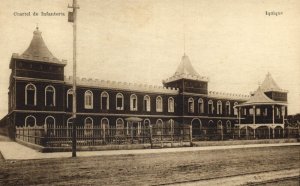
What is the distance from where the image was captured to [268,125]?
82.6 ft

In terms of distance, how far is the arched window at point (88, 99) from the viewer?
81.7 feet

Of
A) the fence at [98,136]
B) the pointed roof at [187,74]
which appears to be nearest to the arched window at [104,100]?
the pointed roof at [187,74]

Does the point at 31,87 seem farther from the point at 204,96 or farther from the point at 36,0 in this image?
the point at 204,96

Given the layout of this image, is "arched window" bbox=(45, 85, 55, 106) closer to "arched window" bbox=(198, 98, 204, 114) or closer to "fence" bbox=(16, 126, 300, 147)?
"fence" bbox=(16, 126, 300, 147)

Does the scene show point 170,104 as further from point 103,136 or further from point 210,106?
point 103,136

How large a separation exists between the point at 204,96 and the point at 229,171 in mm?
21444

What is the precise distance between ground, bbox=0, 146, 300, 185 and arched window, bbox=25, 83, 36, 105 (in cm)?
1148

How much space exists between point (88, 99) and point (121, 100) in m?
2.89

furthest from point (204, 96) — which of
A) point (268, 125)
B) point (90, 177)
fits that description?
point (90, 177)

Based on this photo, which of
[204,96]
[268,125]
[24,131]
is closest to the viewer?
[24,131]

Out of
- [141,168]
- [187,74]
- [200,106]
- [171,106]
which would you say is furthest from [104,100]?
[141,168]

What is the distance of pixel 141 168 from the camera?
9.63 meters

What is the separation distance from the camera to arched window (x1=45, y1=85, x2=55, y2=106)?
2128 centimetres

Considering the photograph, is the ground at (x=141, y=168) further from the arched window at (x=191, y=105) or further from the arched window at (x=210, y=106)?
the arched window at (x=210, y=106)
